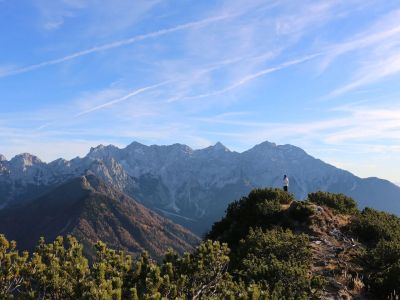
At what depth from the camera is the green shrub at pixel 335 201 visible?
3712cm

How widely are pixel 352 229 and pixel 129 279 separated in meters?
21.7

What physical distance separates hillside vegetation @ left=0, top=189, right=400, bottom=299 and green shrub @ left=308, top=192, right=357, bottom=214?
0.29ft

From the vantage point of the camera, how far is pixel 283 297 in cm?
1539

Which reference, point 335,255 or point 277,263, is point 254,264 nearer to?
point 277,263

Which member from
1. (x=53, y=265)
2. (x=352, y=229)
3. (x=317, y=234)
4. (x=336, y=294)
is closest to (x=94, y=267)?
(x=53, y=265)

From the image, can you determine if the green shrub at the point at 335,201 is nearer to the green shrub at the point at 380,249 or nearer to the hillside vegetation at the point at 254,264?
the hillside vegetation at the point at 254,264

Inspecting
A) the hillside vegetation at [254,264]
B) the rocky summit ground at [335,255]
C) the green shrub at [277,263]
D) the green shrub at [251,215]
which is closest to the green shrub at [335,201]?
the hillside vegetation at [254,264]

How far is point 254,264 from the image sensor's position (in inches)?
784

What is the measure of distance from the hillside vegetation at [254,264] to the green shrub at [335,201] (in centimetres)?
9

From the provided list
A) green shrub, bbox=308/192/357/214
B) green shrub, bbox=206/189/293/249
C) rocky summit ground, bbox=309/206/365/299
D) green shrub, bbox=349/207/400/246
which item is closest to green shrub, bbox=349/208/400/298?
green shrub, bbox=349/207/400/246

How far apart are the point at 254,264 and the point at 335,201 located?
65.8ft

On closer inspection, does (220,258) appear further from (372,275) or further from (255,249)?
(372,275)

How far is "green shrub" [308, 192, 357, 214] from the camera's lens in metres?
37.1

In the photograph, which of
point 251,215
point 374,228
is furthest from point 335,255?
point 251,215
